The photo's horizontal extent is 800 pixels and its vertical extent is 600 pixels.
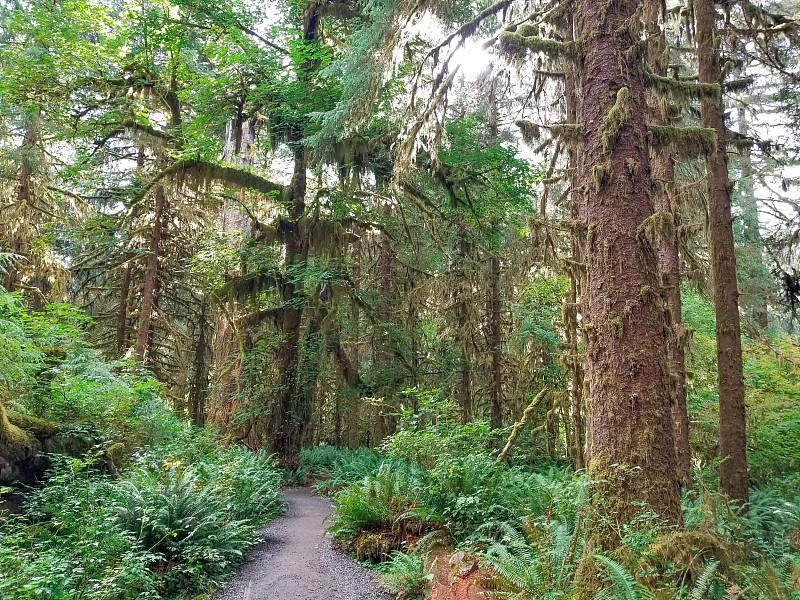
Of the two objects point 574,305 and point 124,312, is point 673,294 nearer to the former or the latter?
point 574,305

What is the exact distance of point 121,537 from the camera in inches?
196

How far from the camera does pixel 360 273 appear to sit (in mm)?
17016

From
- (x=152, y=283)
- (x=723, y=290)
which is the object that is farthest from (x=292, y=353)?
(x=723, y=290)

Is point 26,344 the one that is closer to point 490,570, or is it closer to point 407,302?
point 490,570

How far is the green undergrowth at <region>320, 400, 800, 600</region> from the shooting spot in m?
3.76

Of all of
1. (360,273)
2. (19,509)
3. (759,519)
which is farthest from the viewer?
(360,273)

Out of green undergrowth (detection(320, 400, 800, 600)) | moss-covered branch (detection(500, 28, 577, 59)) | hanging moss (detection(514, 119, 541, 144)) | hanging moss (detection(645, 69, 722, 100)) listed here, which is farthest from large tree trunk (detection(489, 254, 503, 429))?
moss-covered branch (detection(500, 28, 577, 59))

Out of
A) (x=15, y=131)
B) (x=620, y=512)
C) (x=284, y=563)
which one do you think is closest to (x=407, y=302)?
(x=284, y=563)

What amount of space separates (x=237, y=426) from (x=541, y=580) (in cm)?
1051

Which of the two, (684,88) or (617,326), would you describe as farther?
(684,88)

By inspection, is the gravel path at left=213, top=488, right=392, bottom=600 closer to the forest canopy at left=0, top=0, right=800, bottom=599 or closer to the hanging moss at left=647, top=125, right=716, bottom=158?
the forest canopy at left=0, top=0, right=800, bottom=599

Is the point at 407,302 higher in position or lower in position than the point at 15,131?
lower

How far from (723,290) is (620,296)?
14.4 ft

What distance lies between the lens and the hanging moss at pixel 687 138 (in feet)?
16.6
